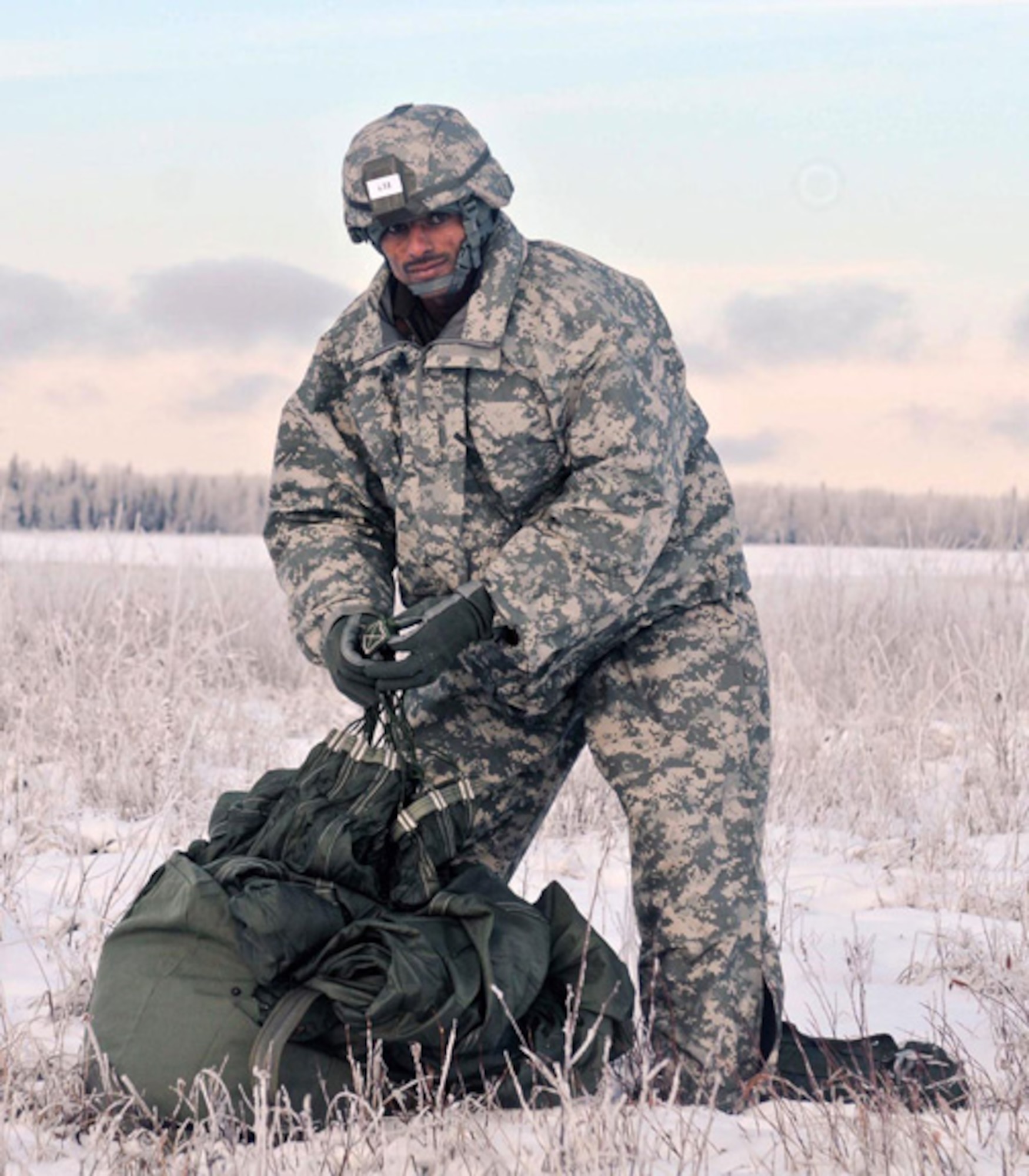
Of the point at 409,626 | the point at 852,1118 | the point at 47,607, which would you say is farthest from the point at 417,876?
the point at 47,607

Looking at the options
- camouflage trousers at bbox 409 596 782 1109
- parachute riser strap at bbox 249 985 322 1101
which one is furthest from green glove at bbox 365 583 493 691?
parachute riser strap at bbox 249 985 322 1101

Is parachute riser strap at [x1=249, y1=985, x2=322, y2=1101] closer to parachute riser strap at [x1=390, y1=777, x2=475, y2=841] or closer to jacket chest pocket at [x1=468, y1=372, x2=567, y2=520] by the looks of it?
parachute riser strap at [x1=390, y1=777, x2=475, y2=841]

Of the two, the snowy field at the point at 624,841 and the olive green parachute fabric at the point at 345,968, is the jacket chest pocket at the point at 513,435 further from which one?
the snowy field at the point at 624,841

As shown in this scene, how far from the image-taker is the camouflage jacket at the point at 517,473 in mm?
2941

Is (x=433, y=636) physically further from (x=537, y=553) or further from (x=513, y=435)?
(x=513, y=435)

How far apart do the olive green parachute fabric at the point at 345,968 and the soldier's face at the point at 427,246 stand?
1023 mm

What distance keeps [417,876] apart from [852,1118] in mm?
880

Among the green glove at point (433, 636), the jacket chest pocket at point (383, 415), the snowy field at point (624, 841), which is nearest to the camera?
the snowy field at point (624, 841)

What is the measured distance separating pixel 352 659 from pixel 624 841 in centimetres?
300

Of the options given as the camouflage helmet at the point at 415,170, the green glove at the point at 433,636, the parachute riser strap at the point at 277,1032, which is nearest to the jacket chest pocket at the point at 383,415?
the camouflage helmet at the point at 415,170

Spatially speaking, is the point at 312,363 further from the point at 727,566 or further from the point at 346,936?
the point at 346,936

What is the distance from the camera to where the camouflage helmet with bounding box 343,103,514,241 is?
117 inches

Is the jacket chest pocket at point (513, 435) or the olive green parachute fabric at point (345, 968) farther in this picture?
the jacket chest pocket at point (513, 435)

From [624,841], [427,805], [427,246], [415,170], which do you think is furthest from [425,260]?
[624,841]
